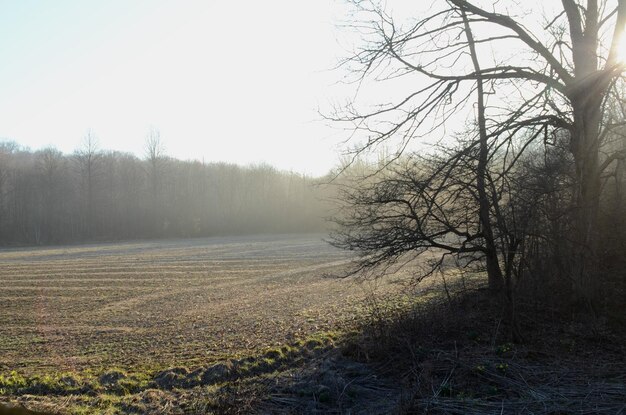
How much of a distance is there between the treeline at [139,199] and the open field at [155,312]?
4914cm

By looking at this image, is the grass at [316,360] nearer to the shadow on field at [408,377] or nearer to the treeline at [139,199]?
the shadow on field at [408,377]

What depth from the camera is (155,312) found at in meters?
17.7

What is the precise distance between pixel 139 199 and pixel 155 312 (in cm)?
7517

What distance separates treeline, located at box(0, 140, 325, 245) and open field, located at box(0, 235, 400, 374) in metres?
49.1

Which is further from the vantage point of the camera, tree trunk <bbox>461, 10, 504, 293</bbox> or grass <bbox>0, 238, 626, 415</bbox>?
tree trunk <bbox>461, 10, 504, 293</bbox>

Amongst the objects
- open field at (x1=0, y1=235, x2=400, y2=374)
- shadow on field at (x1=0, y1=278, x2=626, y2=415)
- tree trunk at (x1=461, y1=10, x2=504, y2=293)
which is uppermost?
tree trunk at (x1=461, y1=10, x2=504, y2=293)

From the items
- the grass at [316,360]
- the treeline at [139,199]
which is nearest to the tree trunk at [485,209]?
the grass at [316,360]

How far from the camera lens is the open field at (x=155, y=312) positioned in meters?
11.3

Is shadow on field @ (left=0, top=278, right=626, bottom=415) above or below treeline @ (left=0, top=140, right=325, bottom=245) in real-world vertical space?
below

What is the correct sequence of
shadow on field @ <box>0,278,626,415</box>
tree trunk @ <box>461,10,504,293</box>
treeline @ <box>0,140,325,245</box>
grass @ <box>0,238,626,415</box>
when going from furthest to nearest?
treeline @ <box>0,140,325,245</box> → tree trunk @ <box>461,10,504,293</box> → grass @ <box>0,238,626,415</box> → shadow on field @ <box>0,278,626,415</box>

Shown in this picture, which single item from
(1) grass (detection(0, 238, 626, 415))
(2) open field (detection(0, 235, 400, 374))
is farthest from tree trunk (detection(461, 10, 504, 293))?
(2) open field (detection(0, 235, 400, 374))

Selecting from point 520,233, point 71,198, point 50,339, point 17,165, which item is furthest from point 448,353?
point 17,165

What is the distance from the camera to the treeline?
263 feet

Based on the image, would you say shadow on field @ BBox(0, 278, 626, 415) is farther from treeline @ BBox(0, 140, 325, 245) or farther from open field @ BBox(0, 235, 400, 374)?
treeline @ BBox(0, 140, 325, 245)
